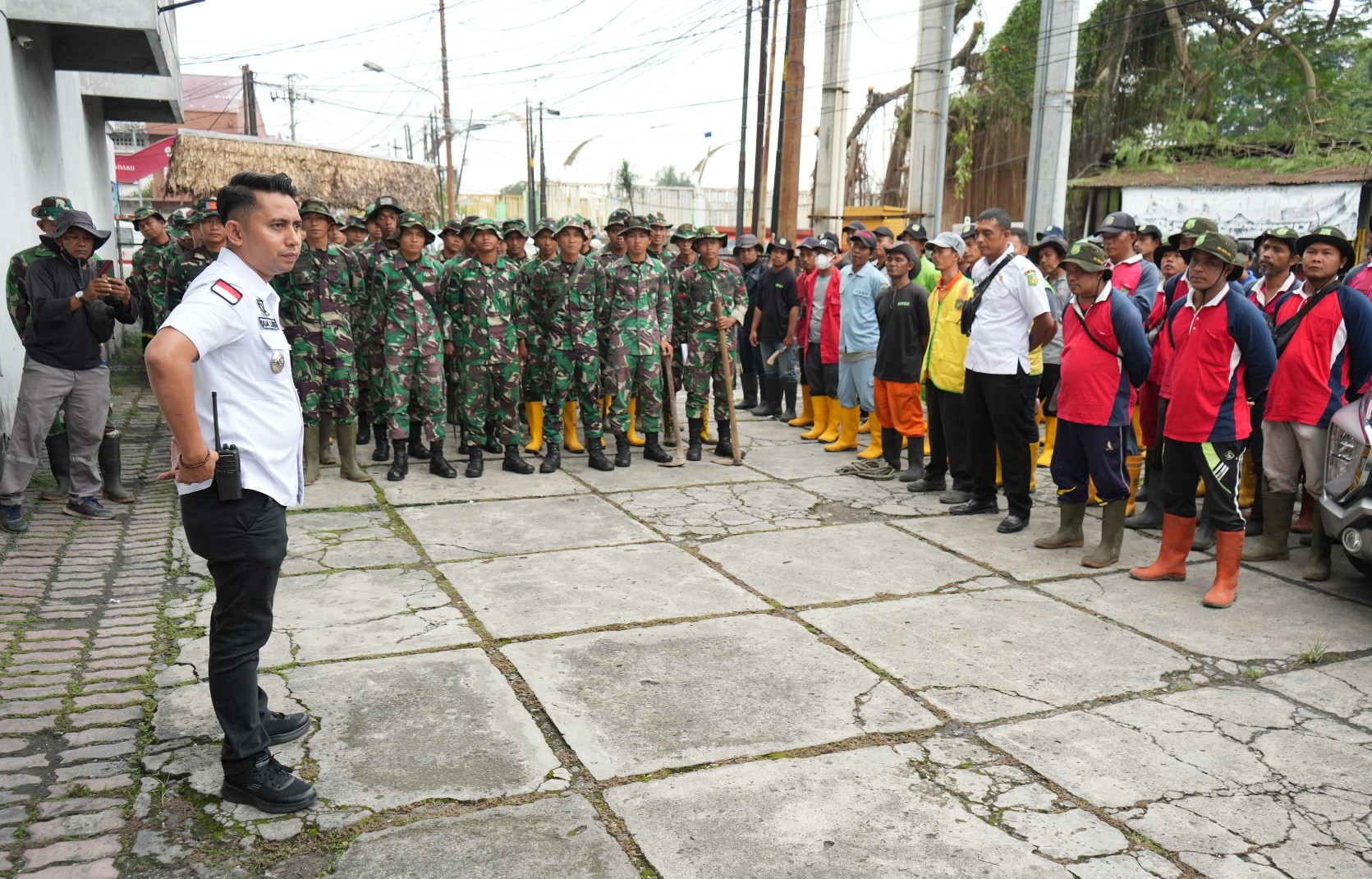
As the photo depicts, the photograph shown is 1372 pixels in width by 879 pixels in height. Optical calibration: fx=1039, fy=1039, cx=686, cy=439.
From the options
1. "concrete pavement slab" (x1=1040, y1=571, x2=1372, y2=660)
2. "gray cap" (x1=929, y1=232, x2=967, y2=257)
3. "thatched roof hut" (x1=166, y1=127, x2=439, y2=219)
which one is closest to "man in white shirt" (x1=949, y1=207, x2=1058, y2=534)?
"gray cap" (x1=929, y1=232, x2=967, y2=257)

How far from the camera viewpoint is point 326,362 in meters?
7.81

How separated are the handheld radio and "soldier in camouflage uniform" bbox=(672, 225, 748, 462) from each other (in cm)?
623

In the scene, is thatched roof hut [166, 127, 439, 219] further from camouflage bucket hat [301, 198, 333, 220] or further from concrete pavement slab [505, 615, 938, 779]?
concrete pavement slab [505, 615, 938, 779]

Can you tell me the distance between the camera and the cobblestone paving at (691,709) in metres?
3.12

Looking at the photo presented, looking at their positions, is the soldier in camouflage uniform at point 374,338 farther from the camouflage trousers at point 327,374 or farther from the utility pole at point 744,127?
the utility pole at point 744,127

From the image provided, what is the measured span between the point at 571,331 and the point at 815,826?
5.79m

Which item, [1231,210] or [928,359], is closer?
[928,359]

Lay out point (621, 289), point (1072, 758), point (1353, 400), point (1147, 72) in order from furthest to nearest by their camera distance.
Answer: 1. point (1147, 72)
2. point (621, 289)
3. point (1353, 400)
4. point (1072, 758)

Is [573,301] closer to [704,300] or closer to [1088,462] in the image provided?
[704,300]

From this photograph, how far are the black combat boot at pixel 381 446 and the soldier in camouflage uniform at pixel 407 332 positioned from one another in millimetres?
832

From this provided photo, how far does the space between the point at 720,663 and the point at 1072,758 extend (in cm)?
148

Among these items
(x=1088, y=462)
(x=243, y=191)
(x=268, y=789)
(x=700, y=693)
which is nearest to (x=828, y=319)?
(x=1088, y=462)

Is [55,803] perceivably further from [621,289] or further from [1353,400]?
[1353,400]

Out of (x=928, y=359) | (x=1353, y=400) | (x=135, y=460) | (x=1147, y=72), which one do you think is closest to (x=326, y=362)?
(x=135, y=460)
